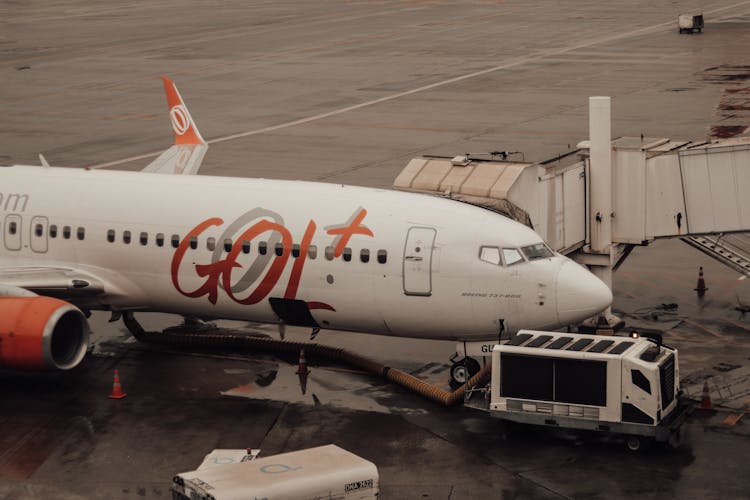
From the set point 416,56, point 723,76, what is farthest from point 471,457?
point 416,56

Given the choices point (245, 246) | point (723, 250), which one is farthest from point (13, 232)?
point (723, 250)

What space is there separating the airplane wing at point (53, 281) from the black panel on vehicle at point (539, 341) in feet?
35.5

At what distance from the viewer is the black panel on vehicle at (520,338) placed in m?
28.0

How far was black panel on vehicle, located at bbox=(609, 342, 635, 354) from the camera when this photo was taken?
27059mm

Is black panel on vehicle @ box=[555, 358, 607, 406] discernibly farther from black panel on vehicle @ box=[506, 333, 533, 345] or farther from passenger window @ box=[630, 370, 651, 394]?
black panel on vehicle @ box=[506, 333, 533, 345]

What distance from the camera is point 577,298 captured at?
95.4 feet

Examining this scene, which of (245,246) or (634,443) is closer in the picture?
(634,443)

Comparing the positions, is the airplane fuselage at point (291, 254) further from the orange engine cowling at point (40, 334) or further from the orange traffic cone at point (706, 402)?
the orange traffic cone at point (706, 402)

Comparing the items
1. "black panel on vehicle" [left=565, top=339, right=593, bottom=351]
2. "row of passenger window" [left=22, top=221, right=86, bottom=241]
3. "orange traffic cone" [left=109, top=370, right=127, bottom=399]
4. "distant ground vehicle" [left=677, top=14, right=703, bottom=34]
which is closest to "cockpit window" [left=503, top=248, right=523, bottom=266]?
"black panel on vehicle" [left=565, top=339, right=593, bottom=351]

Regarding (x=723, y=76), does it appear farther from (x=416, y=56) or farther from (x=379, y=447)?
(x=379, y=447)

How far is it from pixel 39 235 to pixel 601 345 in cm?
1414

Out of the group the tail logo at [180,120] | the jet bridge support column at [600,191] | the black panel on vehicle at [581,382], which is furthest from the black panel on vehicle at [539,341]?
the tail logo at [180,120]

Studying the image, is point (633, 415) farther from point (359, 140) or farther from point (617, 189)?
point (359, 140)

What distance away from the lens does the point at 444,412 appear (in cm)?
2950
